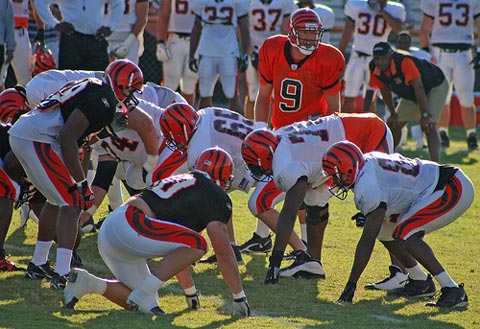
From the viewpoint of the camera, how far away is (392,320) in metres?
5.54

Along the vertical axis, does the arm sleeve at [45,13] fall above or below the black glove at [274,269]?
above

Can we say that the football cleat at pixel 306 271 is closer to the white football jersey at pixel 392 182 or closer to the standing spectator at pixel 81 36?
the white football jersey at pixel 392 182

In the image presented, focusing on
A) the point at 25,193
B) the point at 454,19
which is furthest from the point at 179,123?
the point at 454,19

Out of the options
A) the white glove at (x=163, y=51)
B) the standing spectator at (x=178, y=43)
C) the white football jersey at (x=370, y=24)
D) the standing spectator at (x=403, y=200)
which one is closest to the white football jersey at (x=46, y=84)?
the standing spectator at (x=403, y=200)

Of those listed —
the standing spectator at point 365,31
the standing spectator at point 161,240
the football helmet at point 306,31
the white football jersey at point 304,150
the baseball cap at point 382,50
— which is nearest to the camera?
the standing spectator at point 161,240

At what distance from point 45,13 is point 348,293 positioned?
5574 millimetres

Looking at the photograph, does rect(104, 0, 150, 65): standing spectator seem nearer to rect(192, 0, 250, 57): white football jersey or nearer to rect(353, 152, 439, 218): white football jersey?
rect(192, 0, 250, 57): white football jersey

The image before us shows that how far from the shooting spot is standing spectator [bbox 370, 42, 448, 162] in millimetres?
10045

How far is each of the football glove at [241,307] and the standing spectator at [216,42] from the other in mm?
6333

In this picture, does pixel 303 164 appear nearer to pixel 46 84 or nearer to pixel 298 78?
pixel 298 78

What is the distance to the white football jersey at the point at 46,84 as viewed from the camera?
7098mm

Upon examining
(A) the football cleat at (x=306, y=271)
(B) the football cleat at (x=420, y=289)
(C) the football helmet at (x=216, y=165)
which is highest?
(C) the football helmet at (x=216, y=165)

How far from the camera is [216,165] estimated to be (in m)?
5.52

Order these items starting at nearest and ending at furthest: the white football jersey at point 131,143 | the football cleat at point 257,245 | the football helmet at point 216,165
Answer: the football helmet at point 216,165 < the white football jersey at point 131,143 < the football cleat at point 257,245
